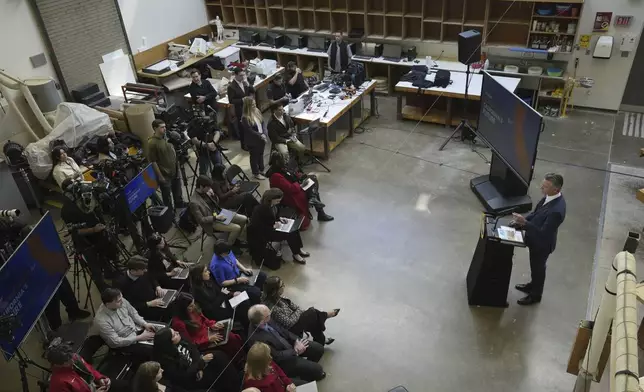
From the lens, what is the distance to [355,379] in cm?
430

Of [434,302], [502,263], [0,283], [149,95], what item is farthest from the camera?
[149,95]

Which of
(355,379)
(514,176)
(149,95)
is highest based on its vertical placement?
(149,95)

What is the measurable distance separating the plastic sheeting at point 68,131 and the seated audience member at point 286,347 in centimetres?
439

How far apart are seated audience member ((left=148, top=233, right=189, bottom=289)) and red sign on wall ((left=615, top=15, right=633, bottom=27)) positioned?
7.61 m

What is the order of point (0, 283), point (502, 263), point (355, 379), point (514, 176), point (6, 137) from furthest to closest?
point (6, 137) → point (514, 176) → point (502, 263) → point (355, 379) → point (0, 283)

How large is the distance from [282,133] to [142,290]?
343 centimetres

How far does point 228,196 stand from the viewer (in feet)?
19.7

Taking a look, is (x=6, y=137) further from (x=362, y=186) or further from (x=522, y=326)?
(x=522, y=326)

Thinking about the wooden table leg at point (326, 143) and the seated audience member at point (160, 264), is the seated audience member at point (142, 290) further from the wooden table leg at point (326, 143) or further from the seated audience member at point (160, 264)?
the wooden table leg at point (326, 143)

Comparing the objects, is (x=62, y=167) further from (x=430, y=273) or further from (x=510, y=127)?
(x=510, y=127)

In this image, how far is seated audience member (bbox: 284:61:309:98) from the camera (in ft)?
27.0

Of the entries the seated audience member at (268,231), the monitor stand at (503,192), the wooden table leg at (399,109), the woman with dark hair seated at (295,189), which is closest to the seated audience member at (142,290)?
the seated audience member at (268,231)

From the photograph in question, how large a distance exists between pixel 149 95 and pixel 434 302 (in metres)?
6.17

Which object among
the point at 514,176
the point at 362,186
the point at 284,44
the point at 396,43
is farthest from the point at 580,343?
the point at 284,44
